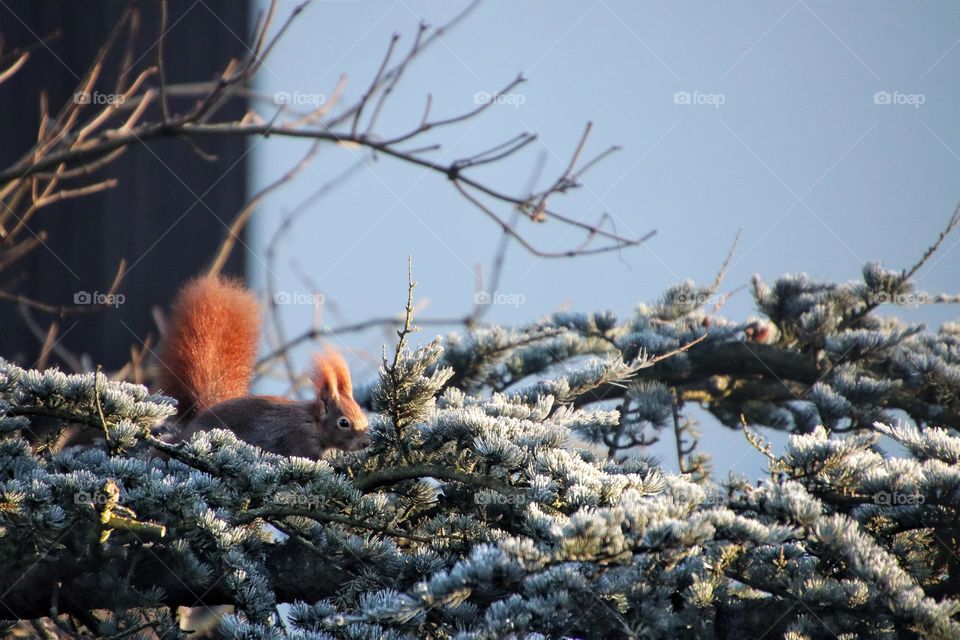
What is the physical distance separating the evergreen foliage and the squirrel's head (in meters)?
0.55

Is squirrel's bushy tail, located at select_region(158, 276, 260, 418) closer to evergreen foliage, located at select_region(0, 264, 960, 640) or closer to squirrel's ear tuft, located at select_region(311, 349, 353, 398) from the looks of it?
squirrel's ear tuft, located at select_region(311, 349, 353, 398)

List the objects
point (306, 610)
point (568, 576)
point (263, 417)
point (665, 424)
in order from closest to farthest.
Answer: point (568, 576), point (306, 610), point (665, 424), point (263, 417)

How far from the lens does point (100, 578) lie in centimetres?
112

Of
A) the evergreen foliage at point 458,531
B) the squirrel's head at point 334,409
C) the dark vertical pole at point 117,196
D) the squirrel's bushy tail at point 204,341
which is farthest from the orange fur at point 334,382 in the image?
the dark vertical pole at point 117,196

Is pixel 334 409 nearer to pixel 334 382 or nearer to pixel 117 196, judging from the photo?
pixel 334 382

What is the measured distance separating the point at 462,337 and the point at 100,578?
1.10 metres

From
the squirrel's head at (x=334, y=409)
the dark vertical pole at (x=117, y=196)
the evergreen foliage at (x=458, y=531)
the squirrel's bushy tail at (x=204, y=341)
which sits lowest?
the evergreen foliage at (x=458, y=531)

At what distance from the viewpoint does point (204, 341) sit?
2068 mm

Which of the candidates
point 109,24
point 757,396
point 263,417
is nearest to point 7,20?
point 109,24

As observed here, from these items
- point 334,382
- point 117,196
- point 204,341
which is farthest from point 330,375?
point 117,196

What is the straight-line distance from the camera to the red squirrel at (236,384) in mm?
2008

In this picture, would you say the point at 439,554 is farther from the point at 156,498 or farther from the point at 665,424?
the point at 665,424

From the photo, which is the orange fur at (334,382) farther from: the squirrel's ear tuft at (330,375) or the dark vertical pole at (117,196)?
the dark vertical pole at (117,196)

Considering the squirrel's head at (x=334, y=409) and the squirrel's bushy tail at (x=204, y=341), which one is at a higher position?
the squirrel's bushy tail at (x=204, y=341)
